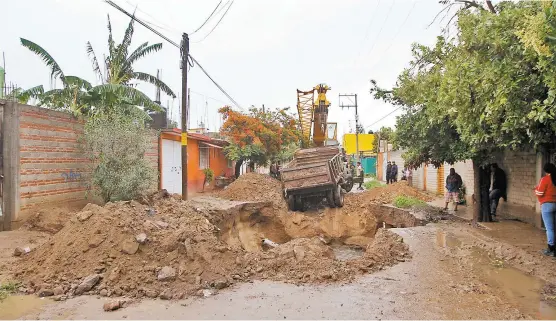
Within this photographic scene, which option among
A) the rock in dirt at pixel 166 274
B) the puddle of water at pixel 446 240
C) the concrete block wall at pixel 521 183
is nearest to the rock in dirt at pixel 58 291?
the rock in dirt at pixel 166 274

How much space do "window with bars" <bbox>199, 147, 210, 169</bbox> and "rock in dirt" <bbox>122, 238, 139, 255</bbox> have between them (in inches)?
590

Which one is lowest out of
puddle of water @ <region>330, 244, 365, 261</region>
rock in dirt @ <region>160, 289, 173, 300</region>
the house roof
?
puddle of water @ <region>330, 244, 365, 261</region>

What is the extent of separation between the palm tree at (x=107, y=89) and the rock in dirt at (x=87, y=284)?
6247mm

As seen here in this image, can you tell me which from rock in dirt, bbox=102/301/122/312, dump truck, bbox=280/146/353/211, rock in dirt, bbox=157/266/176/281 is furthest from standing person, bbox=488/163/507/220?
rock in dirt, bbox=102/301/122/312

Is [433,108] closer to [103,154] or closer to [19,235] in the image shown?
[103,154]

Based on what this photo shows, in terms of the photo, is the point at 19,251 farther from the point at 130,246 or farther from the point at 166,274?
the point at 166,274

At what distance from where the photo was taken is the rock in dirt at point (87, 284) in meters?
5.36

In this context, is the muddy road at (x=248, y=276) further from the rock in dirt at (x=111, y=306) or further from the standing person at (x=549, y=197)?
the standing person at (x=549, y=197)

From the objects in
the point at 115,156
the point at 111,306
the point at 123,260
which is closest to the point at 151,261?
the point at 123,260

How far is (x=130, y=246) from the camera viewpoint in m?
6.25

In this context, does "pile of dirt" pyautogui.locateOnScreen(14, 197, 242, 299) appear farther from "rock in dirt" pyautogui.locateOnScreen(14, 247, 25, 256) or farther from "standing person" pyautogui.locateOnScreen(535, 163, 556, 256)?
"standing person" pyautogui.locateOnScreen(535, 163, 556, 256)

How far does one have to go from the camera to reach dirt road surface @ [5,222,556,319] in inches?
183

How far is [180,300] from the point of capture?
17.1ft

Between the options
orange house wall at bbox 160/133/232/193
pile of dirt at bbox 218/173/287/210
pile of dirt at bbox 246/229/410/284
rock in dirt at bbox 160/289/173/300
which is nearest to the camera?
rock in dirt at bbox 160/289/173/300
